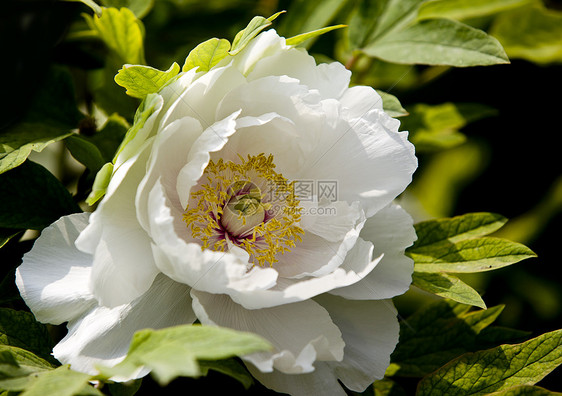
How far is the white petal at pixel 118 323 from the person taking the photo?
776 millimetres

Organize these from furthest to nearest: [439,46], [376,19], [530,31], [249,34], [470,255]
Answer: [530,31] < [376,19] < [439,46] < [470,255] < [249,34]

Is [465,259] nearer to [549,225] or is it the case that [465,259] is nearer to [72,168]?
[72,168]

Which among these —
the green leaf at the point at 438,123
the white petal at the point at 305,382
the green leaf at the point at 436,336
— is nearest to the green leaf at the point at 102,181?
the white petal at the point at 305,382

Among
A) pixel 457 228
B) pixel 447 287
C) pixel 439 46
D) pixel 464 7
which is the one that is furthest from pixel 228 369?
pixel 464 7

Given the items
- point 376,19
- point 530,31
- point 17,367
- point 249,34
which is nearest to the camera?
point 17,367

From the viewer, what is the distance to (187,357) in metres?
0.58

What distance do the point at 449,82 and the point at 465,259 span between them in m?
0.82

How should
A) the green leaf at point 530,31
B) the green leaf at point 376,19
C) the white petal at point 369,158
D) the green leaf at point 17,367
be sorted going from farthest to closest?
the green leaf at point 530,31
the green leaf at point 376,19
the white petal at point 369,158
the green leaf at point 17,367

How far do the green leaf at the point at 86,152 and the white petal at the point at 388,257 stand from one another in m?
0.42

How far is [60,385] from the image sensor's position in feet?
2.17

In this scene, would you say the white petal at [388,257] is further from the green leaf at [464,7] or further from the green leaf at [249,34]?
the green leaf at [464,7]

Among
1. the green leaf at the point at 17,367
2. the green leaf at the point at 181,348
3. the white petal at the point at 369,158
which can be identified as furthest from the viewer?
the white petal at the point at 369,158

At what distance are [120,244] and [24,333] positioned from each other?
200mm

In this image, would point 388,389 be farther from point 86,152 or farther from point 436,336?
point 86,152
